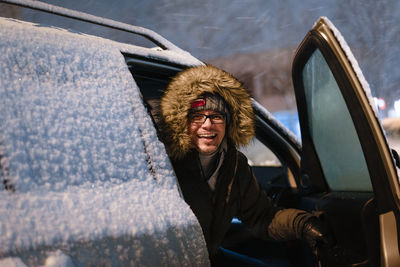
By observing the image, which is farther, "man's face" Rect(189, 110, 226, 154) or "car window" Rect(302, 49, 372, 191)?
"man's face" Rect(189, 110, 226, 154)

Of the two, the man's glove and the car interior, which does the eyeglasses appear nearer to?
the car interior

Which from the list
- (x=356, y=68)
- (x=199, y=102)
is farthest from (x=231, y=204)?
(x=356, y=68)

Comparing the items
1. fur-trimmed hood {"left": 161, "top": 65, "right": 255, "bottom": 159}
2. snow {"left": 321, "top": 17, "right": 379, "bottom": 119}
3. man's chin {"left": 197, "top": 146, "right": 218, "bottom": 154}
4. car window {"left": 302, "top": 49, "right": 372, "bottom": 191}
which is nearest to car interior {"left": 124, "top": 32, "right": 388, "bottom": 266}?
car window {"left": 302, "top": 49, "right": 372, "bottom": 191}

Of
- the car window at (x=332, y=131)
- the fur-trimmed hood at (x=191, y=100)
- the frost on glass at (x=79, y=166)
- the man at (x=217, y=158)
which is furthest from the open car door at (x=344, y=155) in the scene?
the frost on glass at (x=79, y=166)

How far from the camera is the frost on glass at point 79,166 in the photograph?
70 centimetres

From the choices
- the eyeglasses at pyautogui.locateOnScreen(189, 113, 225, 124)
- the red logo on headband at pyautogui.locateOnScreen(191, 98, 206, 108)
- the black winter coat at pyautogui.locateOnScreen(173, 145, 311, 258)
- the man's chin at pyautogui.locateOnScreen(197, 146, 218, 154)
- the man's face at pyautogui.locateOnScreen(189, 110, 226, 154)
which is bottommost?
the black winter coat at pyautogui.locateOnScreen(173, 145, 311, 258)

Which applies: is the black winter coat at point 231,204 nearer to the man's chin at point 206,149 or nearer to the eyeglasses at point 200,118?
the man's chin at point 206,149

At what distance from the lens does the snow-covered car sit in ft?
2.34

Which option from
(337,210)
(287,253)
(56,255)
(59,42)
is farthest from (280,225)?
(59,42)

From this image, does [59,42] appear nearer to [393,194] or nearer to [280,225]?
[393,194]

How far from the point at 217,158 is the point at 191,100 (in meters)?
0.42

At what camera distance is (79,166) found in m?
0.84

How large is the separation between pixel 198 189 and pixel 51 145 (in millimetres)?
928

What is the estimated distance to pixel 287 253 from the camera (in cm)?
205
